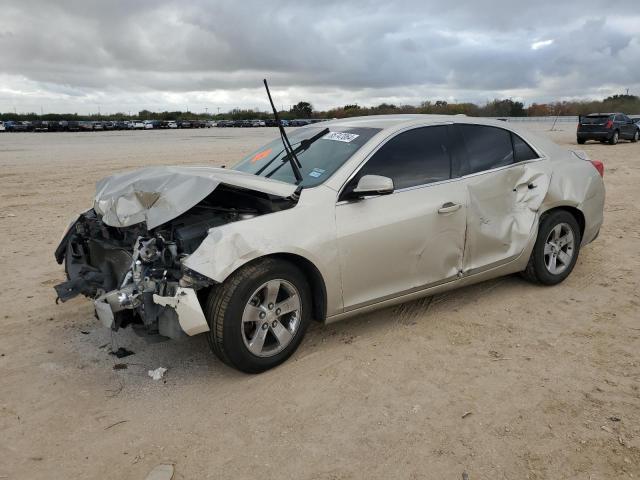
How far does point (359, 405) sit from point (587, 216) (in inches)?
133

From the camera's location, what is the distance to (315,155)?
434 centimetres

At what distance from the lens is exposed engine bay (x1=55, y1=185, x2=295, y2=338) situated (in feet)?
10.9

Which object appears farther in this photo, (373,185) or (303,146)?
(303,146)

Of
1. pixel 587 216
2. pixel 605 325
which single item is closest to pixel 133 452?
pixel 605 325

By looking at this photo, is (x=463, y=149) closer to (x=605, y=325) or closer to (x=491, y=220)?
(x=491, y=220)

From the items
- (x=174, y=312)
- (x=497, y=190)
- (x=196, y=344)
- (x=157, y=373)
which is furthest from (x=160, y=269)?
(x=497, y=190)

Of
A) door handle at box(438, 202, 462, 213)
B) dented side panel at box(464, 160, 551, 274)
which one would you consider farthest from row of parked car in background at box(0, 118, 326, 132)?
door handle at box(438, 202, 462, 213)

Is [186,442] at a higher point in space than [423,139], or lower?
lower

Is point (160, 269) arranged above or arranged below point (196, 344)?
above

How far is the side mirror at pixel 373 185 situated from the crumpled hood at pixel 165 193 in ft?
1.56

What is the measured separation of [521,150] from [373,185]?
1.97 metres

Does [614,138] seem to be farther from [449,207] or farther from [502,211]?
[449,207]

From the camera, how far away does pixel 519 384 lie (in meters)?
3.49

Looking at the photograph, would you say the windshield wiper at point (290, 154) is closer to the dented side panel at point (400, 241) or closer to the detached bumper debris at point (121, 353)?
the dented side panel at point (400, 241)
